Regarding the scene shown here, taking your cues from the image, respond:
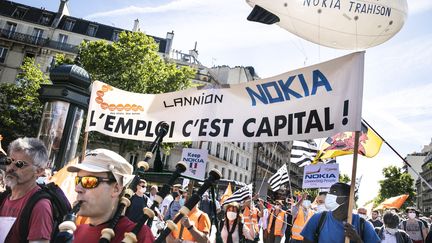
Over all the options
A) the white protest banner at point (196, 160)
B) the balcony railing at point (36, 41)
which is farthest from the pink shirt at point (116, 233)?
the balcony railing at point (36, 41)

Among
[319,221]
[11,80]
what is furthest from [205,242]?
[11,80]

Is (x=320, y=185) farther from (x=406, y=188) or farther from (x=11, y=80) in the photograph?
(x=406, y=188)

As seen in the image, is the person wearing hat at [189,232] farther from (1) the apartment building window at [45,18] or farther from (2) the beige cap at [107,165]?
(1) the apartment building window at [45,18]

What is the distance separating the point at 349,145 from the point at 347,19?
6068 mm

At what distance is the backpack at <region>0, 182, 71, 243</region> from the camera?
273 cm

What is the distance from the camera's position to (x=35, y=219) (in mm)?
2709

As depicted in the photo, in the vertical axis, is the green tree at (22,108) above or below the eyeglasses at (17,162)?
above

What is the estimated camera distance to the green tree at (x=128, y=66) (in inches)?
1231

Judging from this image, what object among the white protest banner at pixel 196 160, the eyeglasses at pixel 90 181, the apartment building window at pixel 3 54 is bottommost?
the eyeglasses at pixel 90 181

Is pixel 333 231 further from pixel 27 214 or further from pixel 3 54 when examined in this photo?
pixel 3 54

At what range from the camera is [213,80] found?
5312 centimetres

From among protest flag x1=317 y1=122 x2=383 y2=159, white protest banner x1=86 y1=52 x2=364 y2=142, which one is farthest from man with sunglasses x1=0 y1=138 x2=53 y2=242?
protest flag x1=317 y1=122 x2=383 y2=159

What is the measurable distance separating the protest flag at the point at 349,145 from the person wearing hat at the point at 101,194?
6.58m

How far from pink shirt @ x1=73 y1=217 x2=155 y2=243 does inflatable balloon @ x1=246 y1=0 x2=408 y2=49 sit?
3309mm
